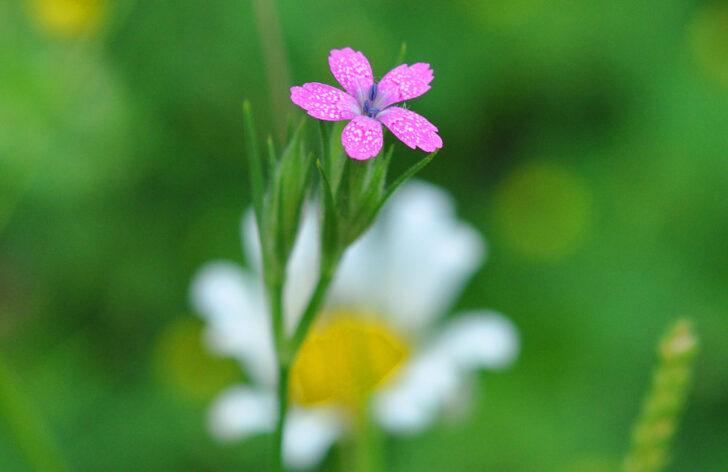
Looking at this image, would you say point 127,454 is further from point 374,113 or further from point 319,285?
Answer: point 374,113

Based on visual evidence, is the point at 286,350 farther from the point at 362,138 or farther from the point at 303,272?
the point at 303,272

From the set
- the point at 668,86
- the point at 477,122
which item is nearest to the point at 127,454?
the point at 477,122

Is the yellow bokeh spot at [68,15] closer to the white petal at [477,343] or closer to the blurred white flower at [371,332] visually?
the blurred white flower at [371,332]

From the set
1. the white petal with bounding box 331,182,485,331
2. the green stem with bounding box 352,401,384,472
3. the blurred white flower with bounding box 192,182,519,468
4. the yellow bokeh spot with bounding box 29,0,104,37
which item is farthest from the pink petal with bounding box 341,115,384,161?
the yellow bokeh spot with bounding box 29,0,104,37

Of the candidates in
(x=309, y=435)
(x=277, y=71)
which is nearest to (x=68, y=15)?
(x=277, y=71)

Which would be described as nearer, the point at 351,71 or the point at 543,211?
the point at 351,71

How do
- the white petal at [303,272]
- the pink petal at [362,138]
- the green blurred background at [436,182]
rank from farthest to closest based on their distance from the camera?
1. the green blurred background at [436,182]
2. the white petal at [303,272]
3. the pink petal at [362,138]

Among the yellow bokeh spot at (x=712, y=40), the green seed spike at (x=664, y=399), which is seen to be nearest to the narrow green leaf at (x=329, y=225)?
the green seed spike at (x=664, y=399)
